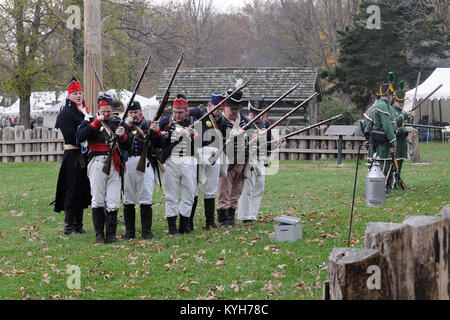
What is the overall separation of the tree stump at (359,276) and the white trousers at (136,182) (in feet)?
17.4

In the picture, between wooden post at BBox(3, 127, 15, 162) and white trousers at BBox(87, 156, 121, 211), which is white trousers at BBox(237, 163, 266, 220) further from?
wooden post at BBox(3, 127, 15, 162)

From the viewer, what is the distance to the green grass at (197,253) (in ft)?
20.1

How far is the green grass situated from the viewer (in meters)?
6.12

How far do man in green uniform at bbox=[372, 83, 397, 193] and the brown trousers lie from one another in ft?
12.4

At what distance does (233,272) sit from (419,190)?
771 cm

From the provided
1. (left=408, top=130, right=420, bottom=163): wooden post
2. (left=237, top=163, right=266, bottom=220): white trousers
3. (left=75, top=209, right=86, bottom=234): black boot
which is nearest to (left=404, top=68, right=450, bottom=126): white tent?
(left=408, top=130, right=420, bottom=163): wooden post

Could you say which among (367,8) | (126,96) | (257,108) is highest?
(367,8)

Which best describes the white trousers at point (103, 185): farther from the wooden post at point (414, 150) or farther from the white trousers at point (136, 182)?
the wooden post at point (414, 150)

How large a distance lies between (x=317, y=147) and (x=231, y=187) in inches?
526

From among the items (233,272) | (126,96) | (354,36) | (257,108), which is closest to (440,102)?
(354,36)

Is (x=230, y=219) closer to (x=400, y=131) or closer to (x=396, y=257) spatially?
(x=400, y=131)

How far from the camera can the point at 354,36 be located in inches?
1341

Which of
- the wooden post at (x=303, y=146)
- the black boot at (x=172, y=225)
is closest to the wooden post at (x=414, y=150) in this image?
the wooden post at (x=303, y=146)
